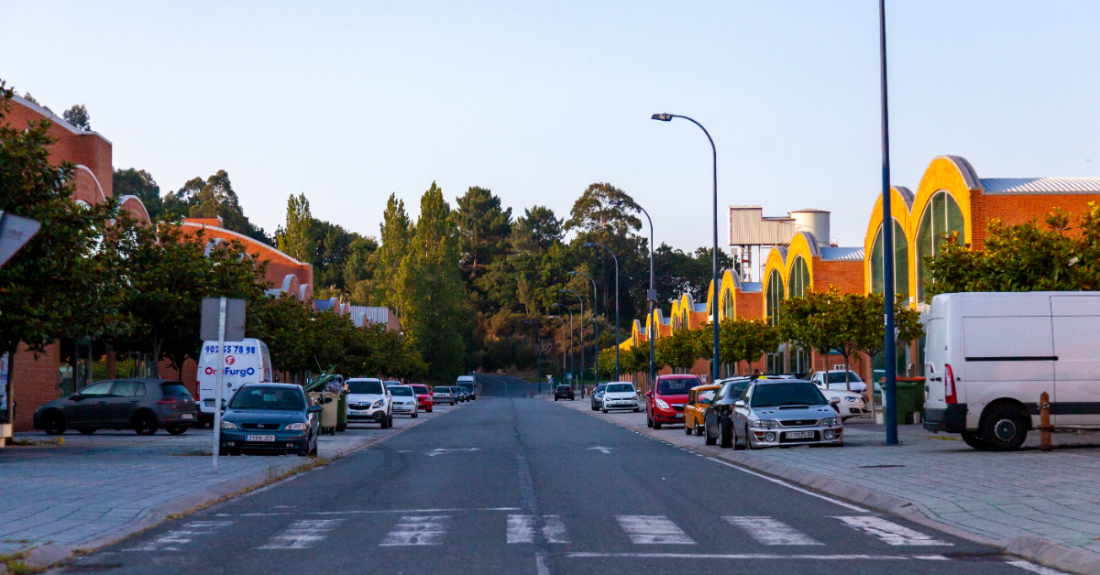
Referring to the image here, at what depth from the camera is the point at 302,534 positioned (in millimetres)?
10250

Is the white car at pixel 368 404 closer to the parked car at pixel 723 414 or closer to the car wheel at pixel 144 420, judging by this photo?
the car wheel at pixel 144 420

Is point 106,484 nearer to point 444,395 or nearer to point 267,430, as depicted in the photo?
point 267,430

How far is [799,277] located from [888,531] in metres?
Result: 49.5

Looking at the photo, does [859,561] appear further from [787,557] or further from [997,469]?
[997,469]

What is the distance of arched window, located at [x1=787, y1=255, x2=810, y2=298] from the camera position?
2258 inches

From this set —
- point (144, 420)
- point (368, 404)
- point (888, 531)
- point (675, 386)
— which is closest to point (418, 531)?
point (888, 531)

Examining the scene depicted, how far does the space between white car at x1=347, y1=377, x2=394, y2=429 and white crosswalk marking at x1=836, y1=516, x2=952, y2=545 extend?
2658cm

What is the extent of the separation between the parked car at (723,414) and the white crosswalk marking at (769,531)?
1203 cm

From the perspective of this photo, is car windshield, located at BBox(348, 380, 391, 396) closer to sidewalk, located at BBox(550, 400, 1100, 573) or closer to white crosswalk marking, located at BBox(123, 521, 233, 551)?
sidewalk, located at BBox(550, 400, 1100, 573)

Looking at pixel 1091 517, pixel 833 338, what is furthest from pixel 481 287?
pixel 1091 517

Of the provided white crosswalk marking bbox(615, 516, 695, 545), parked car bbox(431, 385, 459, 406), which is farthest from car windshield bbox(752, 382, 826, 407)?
parked car bbox(431, 385, 459, 406)

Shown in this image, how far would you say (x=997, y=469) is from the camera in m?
16.1

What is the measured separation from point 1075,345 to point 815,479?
729 cm

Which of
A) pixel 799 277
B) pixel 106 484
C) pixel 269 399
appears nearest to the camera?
pixel 106 484
